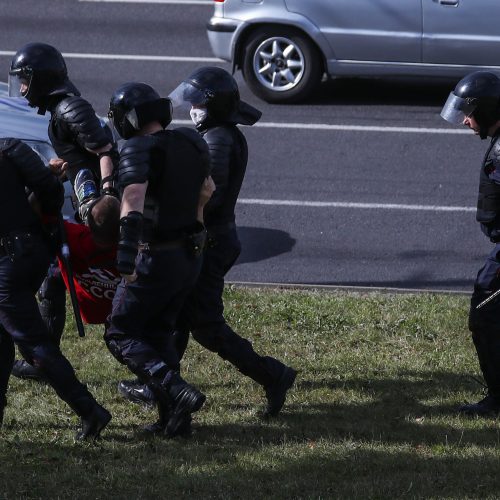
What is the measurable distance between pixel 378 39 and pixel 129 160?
8.01m

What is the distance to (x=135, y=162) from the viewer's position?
576 centimetres

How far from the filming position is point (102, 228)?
236 inches

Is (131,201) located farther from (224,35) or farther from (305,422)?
(224,35)

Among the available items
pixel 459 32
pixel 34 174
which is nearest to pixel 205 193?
pixel 34 174

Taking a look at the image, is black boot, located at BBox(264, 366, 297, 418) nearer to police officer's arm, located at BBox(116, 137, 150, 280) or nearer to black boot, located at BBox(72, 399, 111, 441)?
black boot, located at BBox(72, 399, 111, 441)

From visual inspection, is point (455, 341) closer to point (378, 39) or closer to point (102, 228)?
Result: point (102, 228)

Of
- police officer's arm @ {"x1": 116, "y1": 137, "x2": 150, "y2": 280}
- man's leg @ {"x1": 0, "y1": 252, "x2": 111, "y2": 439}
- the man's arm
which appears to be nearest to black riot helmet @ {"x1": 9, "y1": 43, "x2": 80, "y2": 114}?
man's leg @ {"x1": 0, "y1": 252, "x2": 111, "y2": 439}

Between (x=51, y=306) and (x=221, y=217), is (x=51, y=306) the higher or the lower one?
the lower one

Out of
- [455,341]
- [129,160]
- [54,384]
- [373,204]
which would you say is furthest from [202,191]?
[373,204]

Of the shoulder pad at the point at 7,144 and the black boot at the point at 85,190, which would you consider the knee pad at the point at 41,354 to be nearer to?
the black boot at the point at 85,190

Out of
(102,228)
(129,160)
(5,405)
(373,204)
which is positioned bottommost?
(373,204)

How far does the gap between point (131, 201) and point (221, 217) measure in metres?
0.91

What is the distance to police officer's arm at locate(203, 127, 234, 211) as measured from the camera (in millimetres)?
6312

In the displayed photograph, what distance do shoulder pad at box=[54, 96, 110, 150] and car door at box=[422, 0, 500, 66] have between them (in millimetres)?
7108
